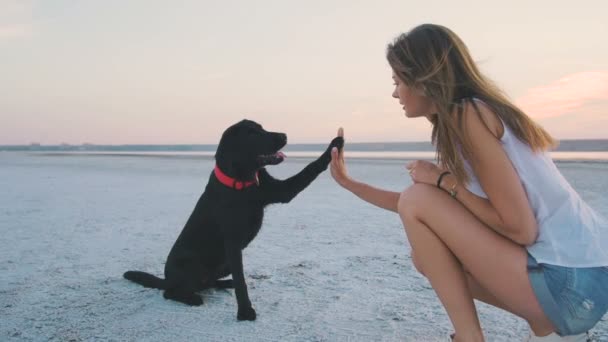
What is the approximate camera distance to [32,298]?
275 cm

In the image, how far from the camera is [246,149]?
2.75 meters

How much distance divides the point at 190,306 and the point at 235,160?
83 centimetres

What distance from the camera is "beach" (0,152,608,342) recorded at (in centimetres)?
230

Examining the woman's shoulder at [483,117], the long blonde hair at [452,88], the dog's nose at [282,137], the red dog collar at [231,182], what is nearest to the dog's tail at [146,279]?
the red dog collar at [231,182]

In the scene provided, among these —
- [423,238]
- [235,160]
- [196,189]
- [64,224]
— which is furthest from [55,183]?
[423,238]

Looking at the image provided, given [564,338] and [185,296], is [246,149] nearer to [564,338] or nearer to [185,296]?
[185,296]

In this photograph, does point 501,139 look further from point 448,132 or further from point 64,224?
point 64,224

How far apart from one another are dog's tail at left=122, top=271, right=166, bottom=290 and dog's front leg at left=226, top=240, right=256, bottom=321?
20.1 inches

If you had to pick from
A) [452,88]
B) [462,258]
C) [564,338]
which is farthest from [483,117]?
[564,338]

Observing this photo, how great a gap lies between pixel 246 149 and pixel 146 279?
3.30ft

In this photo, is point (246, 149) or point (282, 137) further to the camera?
A: point (282, 137)

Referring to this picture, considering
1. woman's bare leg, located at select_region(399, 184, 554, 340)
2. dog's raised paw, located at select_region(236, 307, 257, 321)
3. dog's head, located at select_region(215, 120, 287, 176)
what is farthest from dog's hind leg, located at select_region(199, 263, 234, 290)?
woman's bare leg, located at select_region(399, 184, 554, 340)

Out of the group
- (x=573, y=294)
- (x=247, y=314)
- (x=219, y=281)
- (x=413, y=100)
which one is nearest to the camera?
(x=573, y=294)

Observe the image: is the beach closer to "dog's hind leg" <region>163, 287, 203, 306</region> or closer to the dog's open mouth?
"dog's hind leg" <region>163, 287, 203, 306</region>
